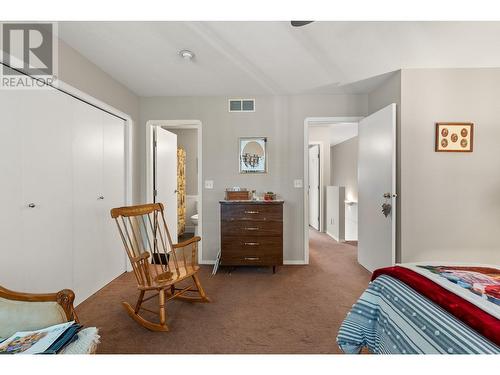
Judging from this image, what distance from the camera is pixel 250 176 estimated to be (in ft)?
11.9

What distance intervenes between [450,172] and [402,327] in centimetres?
226

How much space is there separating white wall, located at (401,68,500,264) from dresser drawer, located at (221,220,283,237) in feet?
4.62

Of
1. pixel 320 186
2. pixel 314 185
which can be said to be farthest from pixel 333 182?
pixel 320 186

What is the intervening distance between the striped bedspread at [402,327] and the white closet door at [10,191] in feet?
7.37

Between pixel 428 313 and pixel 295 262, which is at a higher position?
pixel 428 313

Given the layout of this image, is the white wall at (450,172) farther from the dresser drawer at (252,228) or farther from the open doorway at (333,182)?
the open doorway at (333,182)

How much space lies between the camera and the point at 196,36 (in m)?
2.15

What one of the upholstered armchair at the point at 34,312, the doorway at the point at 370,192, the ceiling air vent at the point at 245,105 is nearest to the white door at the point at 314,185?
the doorway at the point at 370,192

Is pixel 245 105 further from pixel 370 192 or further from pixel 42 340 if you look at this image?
pixel 42 340

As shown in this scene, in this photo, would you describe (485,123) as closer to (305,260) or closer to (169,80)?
(305,260)

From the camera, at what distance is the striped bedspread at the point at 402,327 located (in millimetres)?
910
